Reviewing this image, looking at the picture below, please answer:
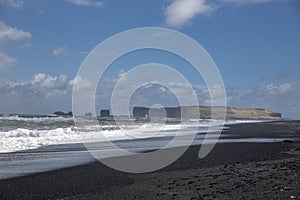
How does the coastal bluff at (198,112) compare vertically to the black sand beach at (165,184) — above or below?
above

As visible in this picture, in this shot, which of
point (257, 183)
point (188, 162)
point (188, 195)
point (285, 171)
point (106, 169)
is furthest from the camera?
point (188, 162)

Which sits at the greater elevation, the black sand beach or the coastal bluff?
the coastal bluff

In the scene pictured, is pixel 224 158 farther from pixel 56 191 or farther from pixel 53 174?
pixel 56 191

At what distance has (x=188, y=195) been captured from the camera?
830cm

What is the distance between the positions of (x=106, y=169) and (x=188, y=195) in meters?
5.36

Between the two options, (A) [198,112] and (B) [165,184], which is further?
(A) [198,112]

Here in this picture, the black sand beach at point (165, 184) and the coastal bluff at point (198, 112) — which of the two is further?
the coastal bluff at point (198, 112)

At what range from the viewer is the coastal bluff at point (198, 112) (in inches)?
4628

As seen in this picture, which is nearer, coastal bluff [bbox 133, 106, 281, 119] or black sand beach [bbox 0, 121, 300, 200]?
black sand beach [bbox 0, 121, 300, 200]

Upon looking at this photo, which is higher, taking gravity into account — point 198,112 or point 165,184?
point 198,112

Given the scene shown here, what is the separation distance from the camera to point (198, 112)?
120 metres

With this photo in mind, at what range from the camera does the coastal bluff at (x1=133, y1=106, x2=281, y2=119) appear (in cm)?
11756

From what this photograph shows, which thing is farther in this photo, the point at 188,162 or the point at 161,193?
the point at 188,162

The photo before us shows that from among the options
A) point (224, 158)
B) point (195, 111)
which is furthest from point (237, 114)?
point (224, 158)
